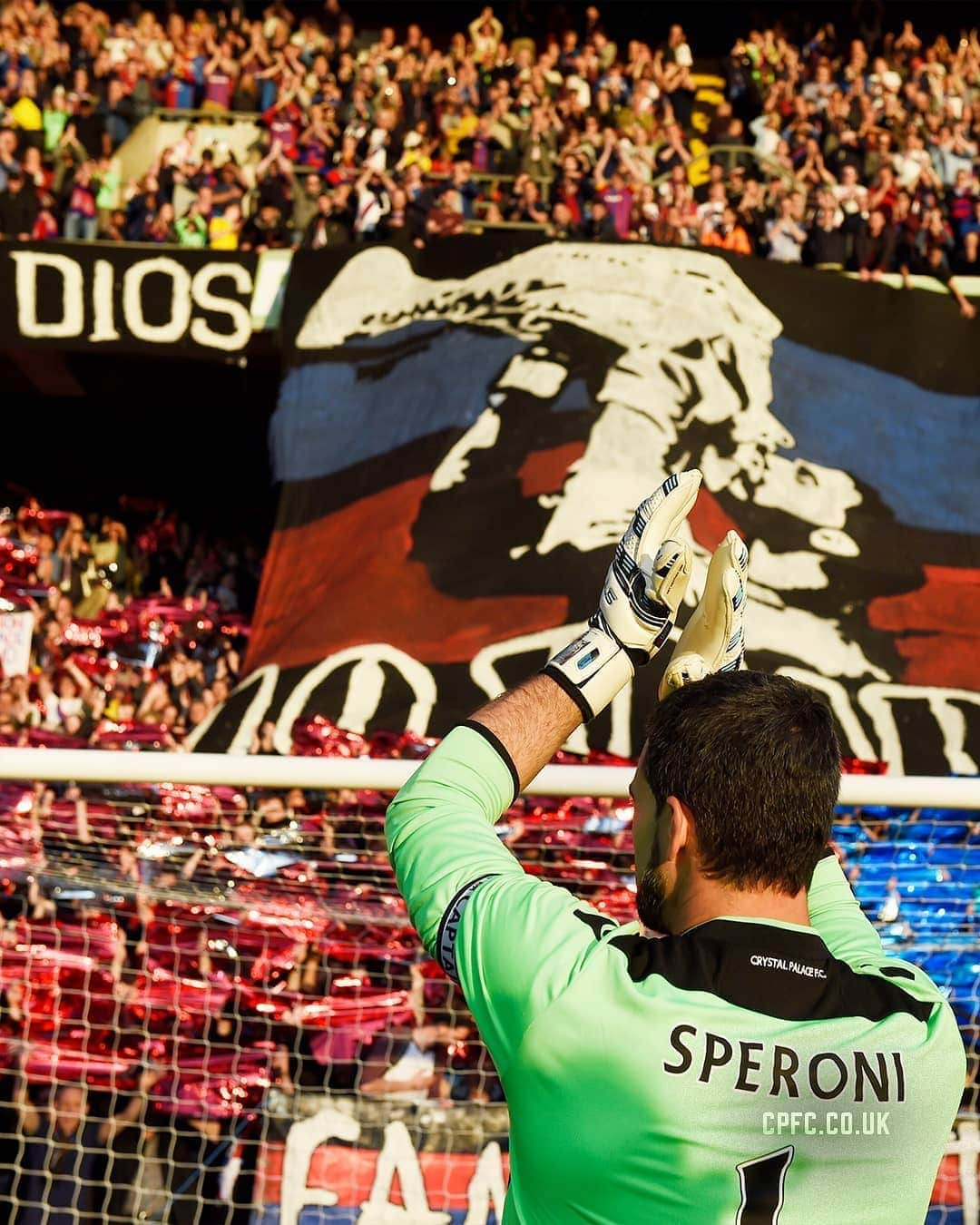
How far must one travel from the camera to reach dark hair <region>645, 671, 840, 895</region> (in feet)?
4.34

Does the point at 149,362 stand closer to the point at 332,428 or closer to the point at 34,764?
the point at 332,428

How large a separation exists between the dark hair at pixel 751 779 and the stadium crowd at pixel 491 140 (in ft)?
27.3

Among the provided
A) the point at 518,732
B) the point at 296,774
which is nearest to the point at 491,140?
the point at 296,774

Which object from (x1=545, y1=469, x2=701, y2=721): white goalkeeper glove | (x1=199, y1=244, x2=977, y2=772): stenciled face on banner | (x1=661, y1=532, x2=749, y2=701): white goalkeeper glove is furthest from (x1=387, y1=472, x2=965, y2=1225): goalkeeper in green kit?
(x1=199, y1=244, x2=977, y2=772): stenciled face on banner

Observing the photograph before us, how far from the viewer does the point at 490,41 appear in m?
14.7

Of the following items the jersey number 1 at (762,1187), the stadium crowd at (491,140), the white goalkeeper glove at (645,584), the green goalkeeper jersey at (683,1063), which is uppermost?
the stadium crowd at (491,140)

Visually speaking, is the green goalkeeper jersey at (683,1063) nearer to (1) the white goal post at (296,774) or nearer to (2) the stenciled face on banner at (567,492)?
(1) the white goal post at (296,774)

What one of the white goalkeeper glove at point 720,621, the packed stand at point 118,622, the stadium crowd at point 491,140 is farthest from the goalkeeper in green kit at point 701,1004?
the stadium crowd at point 491,140

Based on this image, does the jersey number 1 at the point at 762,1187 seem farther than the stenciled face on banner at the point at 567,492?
No

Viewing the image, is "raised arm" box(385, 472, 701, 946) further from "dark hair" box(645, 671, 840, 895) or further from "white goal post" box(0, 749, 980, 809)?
"white goal post" box(0, 749, 980, 809)

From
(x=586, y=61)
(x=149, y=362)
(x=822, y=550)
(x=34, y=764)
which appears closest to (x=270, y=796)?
(x=34, y=764)

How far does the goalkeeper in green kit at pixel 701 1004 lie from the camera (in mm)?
1281

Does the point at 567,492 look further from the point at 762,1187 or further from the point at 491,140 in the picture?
the point at 762,1187

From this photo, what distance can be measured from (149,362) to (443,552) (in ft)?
13.5
